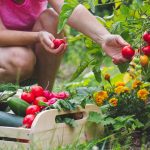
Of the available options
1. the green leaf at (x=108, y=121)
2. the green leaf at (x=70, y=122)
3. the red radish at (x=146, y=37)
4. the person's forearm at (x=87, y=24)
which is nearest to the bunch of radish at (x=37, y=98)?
the green leaf at (x=70, y=122)

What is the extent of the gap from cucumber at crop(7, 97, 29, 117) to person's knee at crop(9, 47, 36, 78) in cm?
62

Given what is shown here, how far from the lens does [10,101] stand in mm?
2699

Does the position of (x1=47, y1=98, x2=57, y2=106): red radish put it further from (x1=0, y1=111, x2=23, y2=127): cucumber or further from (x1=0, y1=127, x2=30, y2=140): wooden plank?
(x1=0, y1=127, x2=30, y2=140): wooden plank

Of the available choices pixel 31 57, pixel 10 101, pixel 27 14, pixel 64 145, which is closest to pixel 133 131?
pixel 64 145

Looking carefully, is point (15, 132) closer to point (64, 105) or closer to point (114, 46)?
point (64, 105)

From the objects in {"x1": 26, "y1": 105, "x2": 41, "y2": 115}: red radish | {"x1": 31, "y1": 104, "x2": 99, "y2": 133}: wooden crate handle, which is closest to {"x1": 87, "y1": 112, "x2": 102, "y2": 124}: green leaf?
{"x1": 31, "y1": 104, "x2": 99, "y2": 133}: wooden crate handle

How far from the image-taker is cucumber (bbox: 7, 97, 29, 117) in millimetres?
Answer: 2678

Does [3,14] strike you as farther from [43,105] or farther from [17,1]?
[43,105]

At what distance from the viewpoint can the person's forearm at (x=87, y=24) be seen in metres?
2.88

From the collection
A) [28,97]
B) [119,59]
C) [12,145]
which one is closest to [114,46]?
[119,59]

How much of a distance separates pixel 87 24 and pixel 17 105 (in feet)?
1.99

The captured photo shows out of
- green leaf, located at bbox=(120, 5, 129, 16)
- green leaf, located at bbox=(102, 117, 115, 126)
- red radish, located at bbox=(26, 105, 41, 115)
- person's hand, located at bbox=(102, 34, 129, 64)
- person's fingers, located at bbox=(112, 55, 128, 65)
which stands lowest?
green leaf, located at bbox=(102, 117, 115, 126)

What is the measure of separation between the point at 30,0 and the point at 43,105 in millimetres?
1050

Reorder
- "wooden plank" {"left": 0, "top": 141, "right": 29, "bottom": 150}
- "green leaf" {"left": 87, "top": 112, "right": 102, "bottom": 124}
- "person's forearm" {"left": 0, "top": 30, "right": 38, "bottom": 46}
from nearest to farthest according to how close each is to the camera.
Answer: "wooden plank" {"left": 0, "top": 141, "right": 29, "bottom": 150}
"green leaf" {"left": 87, "top": 112, "right": 102, "bottom": 124}
"person's forearm" {"left": 0, "top": 30, "right": 38, "bottom": 46}
